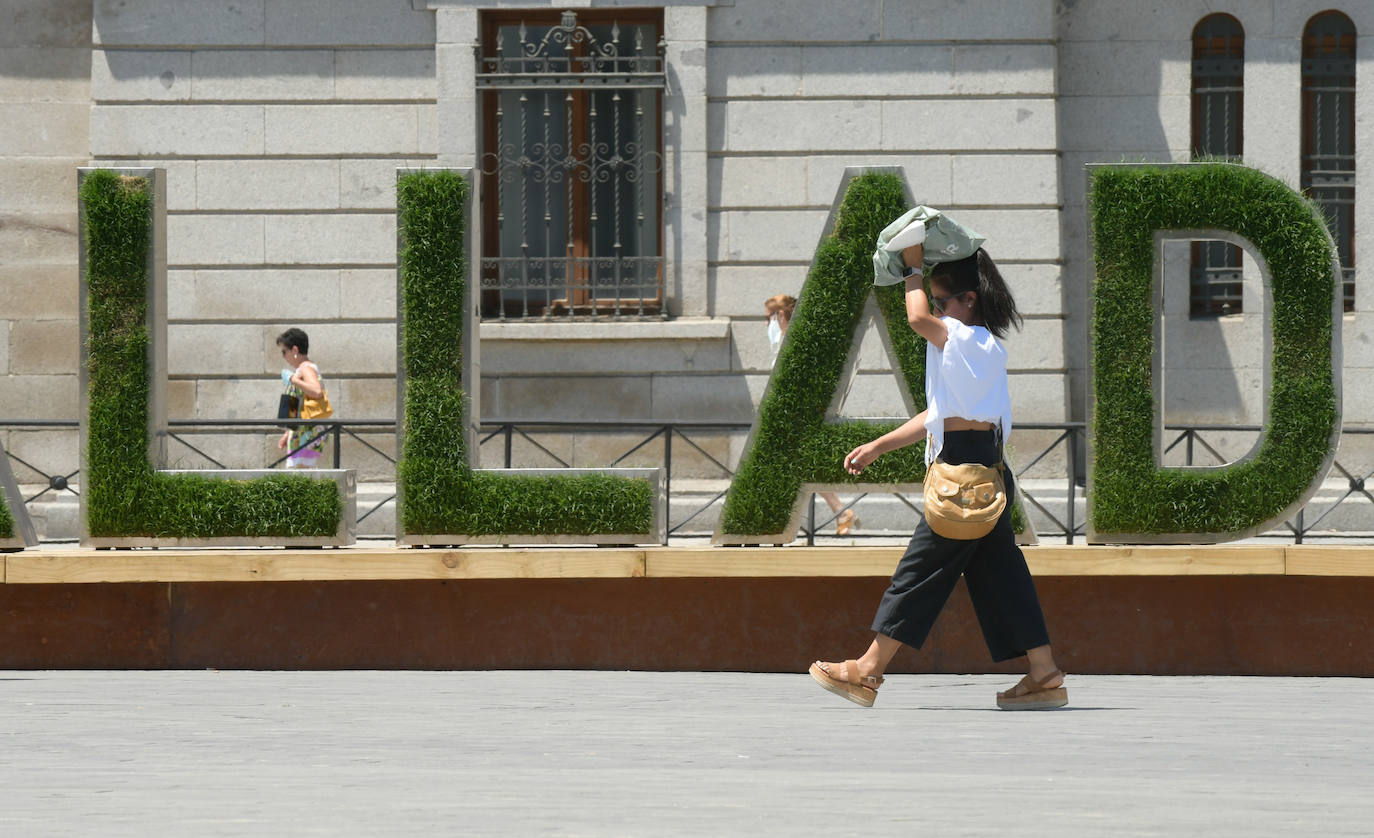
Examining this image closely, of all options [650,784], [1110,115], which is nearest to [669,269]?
[1110,115]

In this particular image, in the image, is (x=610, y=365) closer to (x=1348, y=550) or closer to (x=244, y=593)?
(x=244, y=593)

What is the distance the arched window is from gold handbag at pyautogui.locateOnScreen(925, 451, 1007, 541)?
8877 mm

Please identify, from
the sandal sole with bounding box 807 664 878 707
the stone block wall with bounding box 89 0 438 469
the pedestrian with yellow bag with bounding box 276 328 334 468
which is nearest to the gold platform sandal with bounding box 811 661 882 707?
the sandal sole with bounding box 807 664 878 707

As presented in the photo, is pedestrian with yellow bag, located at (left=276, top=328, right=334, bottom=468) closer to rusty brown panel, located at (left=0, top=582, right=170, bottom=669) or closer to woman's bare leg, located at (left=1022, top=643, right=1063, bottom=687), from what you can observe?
rusty brown panel, located at (left=0, top=582, right=170, bottom=669)

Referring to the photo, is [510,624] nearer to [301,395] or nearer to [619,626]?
[619,626]

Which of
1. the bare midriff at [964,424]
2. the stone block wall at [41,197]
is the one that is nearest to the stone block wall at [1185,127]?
the bare midriff at [964,424]

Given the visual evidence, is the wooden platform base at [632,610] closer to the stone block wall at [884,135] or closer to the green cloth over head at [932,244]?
the green cloth over head at [932,244]

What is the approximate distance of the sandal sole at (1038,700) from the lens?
6590 millimetres

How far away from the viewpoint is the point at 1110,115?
14.1 m

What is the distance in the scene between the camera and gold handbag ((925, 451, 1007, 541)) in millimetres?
6359

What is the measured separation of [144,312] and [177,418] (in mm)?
5717

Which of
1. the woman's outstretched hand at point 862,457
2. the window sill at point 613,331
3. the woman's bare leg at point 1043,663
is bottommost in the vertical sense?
the woman's bare leg at point 1043,663

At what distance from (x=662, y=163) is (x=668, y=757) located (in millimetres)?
8918

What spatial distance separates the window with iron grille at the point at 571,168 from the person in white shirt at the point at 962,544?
7285mm
